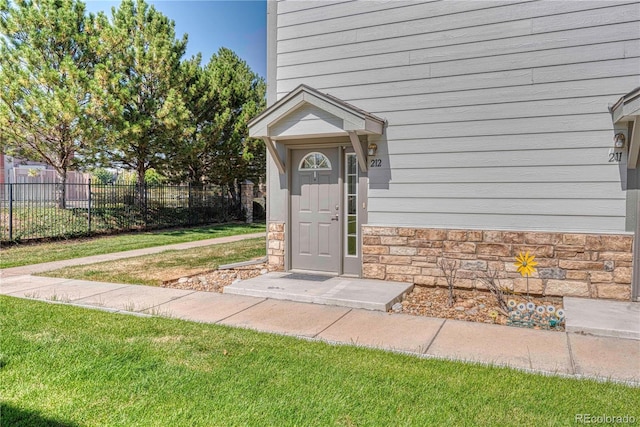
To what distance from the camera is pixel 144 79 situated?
14.7 meters

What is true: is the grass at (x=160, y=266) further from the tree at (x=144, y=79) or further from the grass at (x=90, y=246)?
the tree at (x=144, y=79)

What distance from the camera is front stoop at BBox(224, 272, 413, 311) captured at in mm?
5141

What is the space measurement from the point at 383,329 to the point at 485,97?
3.44 m

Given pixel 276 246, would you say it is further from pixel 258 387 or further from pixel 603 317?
pixel 603 317

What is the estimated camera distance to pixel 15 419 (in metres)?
2.52

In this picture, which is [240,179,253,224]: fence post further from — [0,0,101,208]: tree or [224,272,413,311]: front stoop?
[224,272,413,311]: front stoop

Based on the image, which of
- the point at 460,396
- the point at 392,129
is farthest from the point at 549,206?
the point at 460,396

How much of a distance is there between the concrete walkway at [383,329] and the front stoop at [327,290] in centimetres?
11

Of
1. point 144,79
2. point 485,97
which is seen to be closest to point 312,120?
point 485,97

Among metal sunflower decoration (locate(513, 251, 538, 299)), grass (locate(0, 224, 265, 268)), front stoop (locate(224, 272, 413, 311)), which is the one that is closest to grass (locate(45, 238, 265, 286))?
grass (locate(0, 224, 265, 268))

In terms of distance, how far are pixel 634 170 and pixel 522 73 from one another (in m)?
1.77

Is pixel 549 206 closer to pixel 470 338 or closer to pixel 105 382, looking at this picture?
pixel 470 338

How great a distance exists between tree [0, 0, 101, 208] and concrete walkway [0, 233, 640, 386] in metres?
7.64

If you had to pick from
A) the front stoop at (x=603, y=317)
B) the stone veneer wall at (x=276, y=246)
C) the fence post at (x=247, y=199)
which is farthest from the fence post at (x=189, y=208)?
the front stoop at (x=603, y=317)
